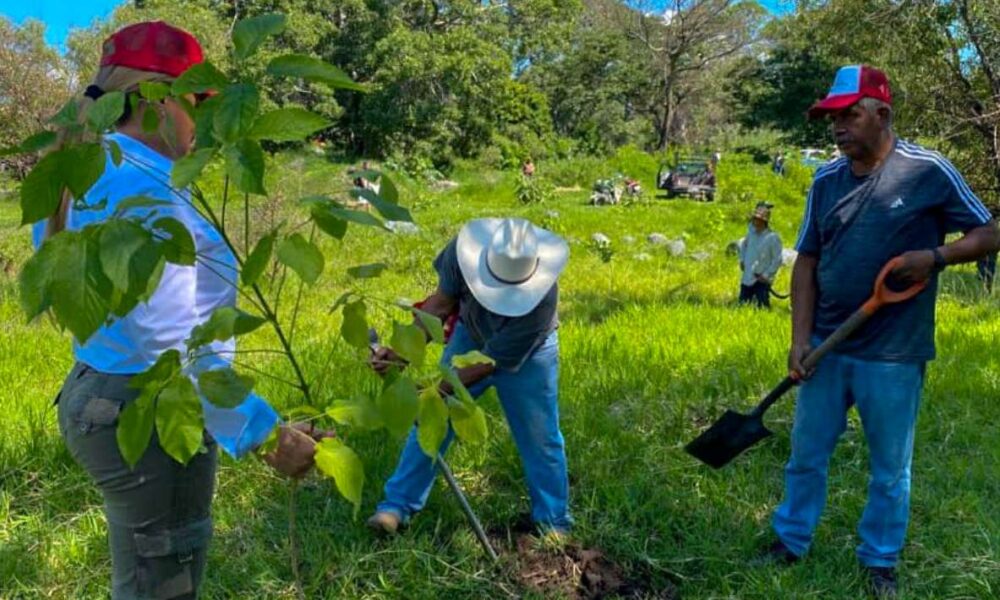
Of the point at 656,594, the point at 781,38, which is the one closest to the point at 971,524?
the point at 656,594

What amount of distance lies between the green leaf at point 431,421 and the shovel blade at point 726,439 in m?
2.07

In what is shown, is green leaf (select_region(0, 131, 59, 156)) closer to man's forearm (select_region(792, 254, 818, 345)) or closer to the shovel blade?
man's forearm (select_region(792, 254, 818, 345))

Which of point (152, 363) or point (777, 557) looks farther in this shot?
point (777, 557)

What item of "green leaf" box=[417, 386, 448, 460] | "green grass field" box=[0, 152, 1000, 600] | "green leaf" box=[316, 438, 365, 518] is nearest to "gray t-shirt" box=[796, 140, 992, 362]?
"green grass field" box=[0, 152, 1000, 600]

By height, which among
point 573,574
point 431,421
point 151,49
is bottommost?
point 573,574

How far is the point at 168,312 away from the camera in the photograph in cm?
159

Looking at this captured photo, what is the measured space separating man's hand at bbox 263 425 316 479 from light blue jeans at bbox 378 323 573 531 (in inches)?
51.6

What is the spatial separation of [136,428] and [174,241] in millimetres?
316

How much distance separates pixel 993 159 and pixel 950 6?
1605 mm

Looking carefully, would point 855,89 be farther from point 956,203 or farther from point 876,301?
point 876,301

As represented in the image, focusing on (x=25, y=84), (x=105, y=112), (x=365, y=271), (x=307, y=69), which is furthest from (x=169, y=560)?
(x=25, y=84)

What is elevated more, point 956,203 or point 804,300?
point 956,203

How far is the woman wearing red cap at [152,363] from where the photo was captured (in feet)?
5.18

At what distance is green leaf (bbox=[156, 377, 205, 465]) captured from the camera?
132cm
